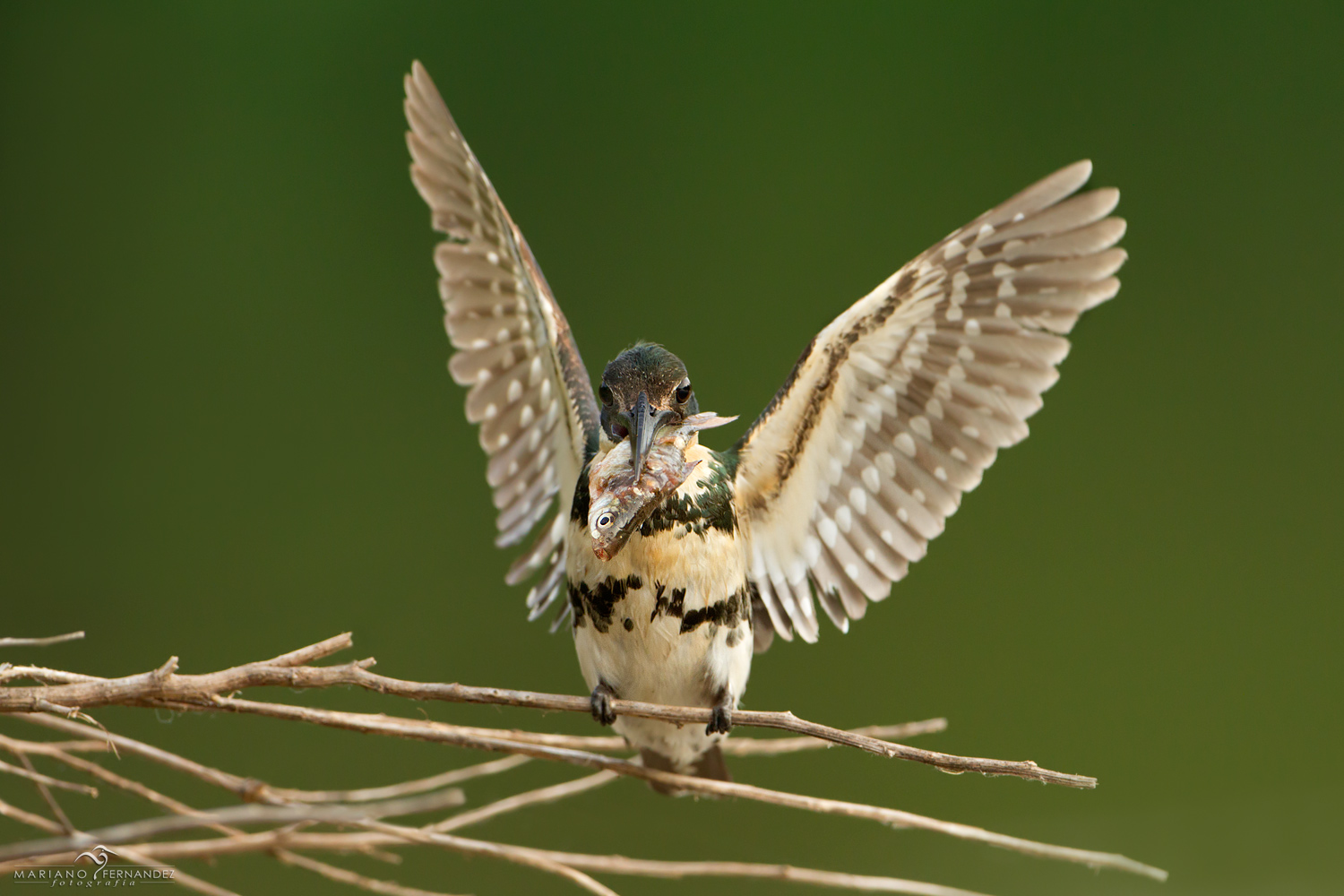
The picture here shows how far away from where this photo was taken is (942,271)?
1.34 meters

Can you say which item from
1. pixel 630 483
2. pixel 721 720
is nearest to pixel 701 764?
pixel 721 720

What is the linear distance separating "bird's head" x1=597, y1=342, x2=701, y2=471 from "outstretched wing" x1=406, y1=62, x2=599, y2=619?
0.38 metres

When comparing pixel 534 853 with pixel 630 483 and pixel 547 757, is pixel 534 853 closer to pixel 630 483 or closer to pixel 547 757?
pixel 547 757

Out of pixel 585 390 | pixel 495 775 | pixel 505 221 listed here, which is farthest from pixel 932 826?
pixel 495 775

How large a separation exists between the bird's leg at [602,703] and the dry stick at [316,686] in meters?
0.13

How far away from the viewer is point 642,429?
44.6 inches

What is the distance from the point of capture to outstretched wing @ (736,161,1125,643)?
1306 mm

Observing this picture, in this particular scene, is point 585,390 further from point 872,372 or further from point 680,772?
point 680,772

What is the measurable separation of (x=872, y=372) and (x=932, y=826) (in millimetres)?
623

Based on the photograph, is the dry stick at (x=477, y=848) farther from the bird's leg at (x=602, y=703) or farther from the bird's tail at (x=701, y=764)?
the bird's tail at (x=701, y=764)

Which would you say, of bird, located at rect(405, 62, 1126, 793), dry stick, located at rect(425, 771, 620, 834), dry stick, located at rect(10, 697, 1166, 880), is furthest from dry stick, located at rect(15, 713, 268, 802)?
bird, located at rect(405, 62, 1126, 793)

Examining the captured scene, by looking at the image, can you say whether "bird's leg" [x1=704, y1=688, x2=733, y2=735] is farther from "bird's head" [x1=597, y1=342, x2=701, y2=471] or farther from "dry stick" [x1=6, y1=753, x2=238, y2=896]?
"dry stick" [x1=6, y1=753, x2=238, y2=896]

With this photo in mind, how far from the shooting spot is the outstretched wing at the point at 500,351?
1579 mm

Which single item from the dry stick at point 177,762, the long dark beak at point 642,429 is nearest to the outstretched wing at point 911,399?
the long dark beak at point 642,429
